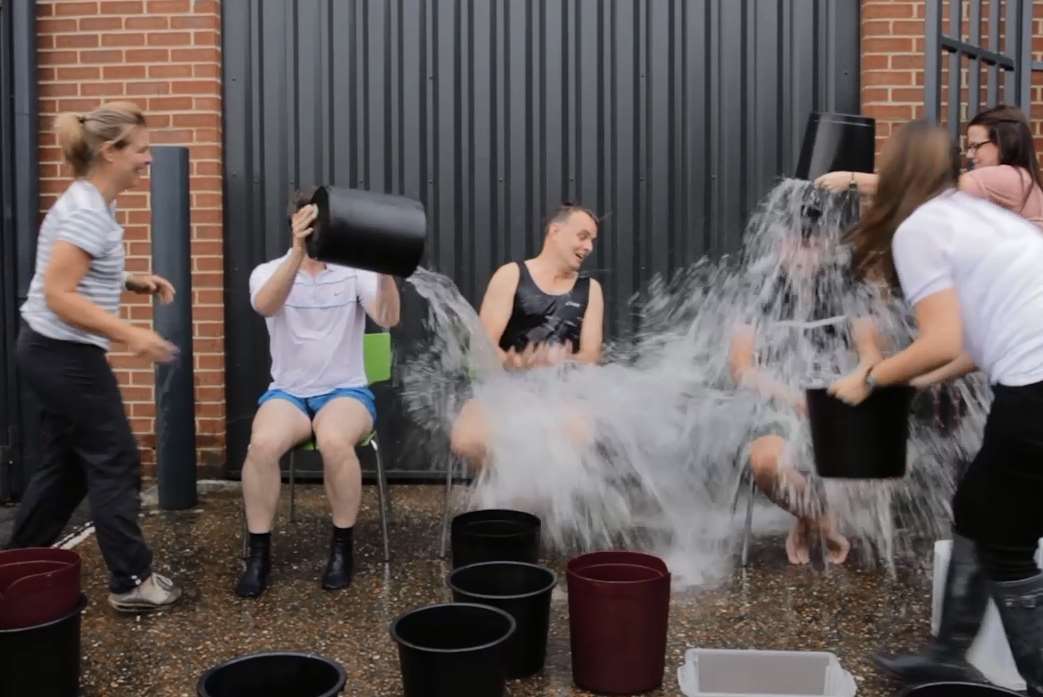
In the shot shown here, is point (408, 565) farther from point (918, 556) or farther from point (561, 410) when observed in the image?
point (918, 556)

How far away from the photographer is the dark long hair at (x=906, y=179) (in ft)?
9.69

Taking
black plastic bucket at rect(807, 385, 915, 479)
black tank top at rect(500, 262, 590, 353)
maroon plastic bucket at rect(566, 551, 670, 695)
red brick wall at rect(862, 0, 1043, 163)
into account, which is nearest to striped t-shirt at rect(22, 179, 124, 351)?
black tank top at rect(500, 262, 590, 353)

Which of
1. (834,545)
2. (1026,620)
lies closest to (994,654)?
(1026,620)

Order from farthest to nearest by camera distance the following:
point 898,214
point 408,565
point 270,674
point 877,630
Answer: point 408,565
point 877,630
point 898,214
point 270,674

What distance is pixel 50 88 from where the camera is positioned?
549cm

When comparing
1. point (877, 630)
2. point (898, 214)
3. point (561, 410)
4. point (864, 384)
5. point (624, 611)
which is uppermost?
point (898, 214)

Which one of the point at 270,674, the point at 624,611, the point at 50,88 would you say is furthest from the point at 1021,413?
the point at 50,88

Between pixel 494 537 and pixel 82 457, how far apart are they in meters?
1.35

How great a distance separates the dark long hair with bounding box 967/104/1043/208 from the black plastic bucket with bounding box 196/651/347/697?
2.89 m

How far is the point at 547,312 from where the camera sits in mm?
4453

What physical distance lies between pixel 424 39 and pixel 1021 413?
3.75 metres

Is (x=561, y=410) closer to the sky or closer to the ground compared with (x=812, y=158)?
closer to the ground

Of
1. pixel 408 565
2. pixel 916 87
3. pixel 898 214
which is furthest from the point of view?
pixel 916 87

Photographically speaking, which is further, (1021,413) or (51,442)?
(51,442)
